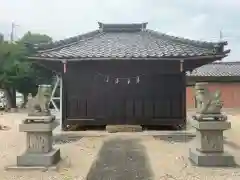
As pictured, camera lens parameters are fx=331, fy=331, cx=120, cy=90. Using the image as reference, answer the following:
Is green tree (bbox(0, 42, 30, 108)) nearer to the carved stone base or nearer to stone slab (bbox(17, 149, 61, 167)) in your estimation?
stone slab (bbox(17, 149, 61, 167))

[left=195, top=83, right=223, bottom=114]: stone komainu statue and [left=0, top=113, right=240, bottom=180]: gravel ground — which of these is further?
[left=195, top=83, right=223, bottom=114]: stone komainu statue

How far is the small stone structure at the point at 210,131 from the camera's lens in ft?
24.2

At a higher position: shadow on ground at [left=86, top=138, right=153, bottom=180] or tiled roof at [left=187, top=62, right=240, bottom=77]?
tiled roof at [left=187, top=62, right=240, bottom=77]

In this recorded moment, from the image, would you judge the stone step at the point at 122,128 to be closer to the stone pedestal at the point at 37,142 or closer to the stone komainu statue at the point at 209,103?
the stone pedestal at the point at 37,142

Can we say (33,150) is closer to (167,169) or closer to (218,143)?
(167,169)

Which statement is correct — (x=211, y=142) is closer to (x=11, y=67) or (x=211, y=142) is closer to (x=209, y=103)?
(x=209, y=103)

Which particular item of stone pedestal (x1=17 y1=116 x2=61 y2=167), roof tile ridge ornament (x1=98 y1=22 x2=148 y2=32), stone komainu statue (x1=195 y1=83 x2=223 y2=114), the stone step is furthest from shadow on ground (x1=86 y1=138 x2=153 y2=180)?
roof tile ridge ornament (x1=98 y1=22 x2=148 y2=32)

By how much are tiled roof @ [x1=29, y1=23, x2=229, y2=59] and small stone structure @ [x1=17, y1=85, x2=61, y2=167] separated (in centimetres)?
483

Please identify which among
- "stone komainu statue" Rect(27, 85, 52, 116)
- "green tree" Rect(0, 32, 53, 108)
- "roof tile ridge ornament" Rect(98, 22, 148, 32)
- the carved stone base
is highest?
"roof tile ridge ornament" Rect(98, 22, 148, 32)

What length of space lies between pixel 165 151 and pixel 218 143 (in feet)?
6.86

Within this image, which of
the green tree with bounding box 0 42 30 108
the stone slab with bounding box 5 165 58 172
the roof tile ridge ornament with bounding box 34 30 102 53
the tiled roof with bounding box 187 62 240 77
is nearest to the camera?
the stone slab with bounding box 5 165 58 172

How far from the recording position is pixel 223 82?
3027 cm

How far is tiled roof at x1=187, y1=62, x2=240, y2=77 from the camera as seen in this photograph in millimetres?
30734

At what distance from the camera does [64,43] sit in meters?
14.2
